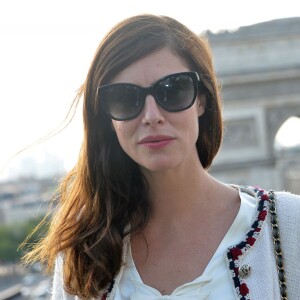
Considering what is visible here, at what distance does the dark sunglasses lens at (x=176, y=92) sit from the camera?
1.65 m

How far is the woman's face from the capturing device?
1.65 m

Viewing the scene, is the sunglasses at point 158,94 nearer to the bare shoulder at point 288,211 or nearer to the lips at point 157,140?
the lips at point 157,140

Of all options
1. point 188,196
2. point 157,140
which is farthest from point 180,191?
point 157,140

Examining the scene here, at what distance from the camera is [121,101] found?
1681 mm

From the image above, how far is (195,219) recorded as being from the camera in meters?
1.74

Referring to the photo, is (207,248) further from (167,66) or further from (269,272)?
(167,66)

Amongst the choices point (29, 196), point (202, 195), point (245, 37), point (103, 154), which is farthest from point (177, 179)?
point (29, 196)

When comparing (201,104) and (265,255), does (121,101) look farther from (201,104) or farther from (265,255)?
(265,255)

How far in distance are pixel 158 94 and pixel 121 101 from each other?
76 mm

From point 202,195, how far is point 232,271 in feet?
0.64

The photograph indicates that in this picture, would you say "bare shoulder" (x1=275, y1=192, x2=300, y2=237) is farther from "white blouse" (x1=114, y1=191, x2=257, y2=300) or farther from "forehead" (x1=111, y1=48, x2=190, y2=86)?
"forehead" (x1=111, y1=48, x2=190, y2=86)

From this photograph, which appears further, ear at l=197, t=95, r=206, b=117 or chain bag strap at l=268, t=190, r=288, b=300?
ear at l=197, t=95, r=206, b=117

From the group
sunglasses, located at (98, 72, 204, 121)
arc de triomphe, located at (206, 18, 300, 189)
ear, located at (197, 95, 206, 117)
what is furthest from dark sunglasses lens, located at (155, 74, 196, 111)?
arc de triomphe, located at (206, 18, 300, 189)

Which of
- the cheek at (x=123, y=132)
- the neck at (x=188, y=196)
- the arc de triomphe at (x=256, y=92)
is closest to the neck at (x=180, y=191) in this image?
the neck at (x=188, y=196)
